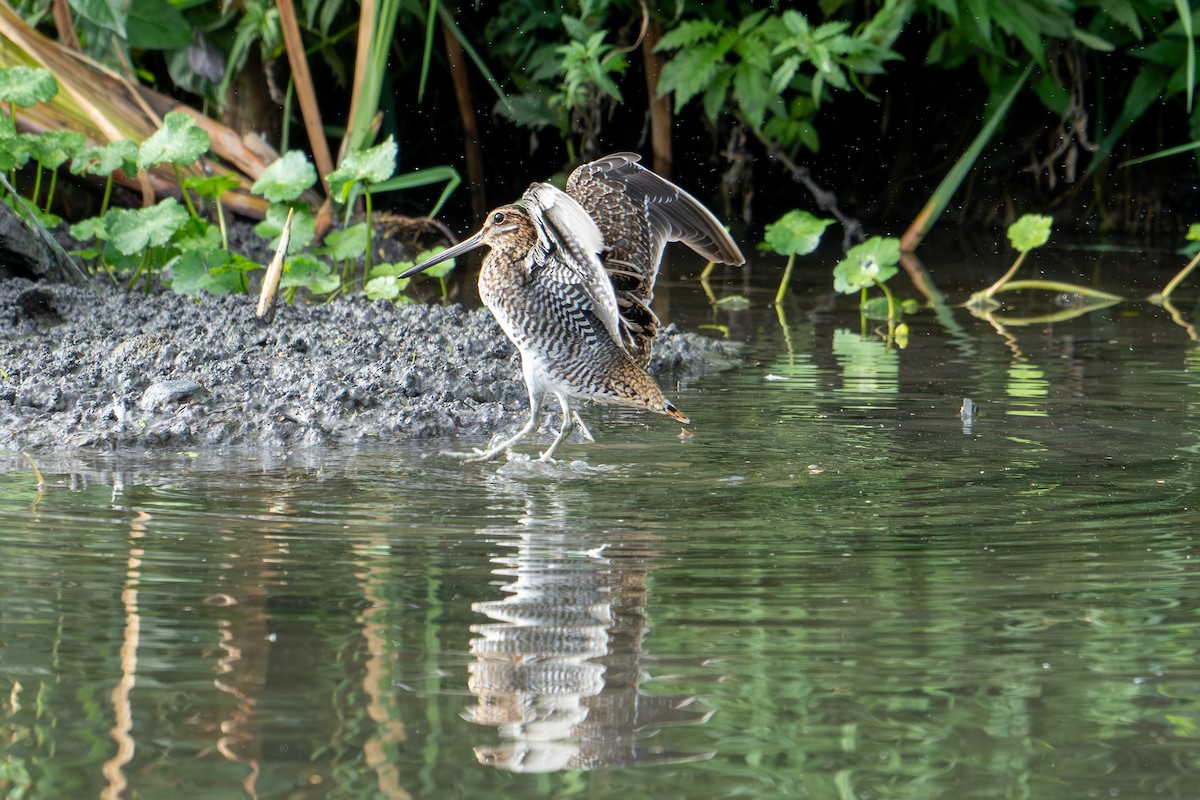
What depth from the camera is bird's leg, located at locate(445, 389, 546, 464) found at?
4660 millimetres

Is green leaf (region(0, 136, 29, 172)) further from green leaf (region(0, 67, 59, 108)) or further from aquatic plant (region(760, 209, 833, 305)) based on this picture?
aquatic plant (region(760, 209, 833, 305))

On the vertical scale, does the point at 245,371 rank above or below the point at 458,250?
below

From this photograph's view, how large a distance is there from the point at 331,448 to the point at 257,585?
5.14 feet

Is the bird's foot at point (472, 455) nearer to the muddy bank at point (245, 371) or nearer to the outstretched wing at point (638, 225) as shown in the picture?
the muddy bank at point (245, 371)

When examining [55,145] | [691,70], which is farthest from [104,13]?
[691,70]

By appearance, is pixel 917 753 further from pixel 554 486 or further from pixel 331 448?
pixel 331 448

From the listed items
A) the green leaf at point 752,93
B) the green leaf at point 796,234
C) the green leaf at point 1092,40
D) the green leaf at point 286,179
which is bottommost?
the green leaf at point 796,234

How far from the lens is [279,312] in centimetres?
600

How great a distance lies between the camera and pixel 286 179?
21.4 ft

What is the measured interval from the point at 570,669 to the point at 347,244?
425cm

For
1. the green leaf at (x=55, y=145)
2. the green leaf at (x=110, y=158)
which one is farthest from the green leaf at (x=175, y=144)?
the green leaf at (x=55, y=145)

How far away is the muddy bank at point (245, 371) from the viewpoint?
15.8ft

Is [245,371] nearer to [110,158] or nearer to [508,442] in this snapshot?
[508,442]

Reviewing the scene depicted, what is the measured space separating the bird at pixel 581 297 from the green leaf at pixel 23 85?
2135mm
